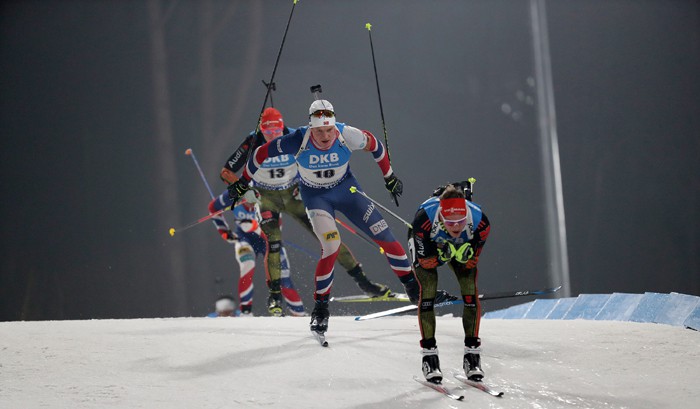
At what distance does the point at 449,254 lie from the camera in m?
4.38

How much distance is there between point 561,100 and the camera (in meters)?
10.2

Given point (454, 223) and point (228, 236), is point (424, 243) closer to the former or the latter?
point (454, 223)

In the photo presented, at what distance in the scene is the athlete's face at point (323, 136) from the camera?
5641 millimetres

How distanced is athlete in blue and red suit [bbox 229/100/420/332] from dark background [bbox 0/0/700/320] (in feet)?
13.5

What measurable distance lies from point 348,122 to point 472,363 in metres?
6.01

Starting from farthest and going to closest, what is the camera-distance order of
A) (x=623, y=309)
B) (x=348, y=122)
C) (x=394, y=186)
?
(x=348, y=122)
(x=623, y=309)
(x=394, y=186)

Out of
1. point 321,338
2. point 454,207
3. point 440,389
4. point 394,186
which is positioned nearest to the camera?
point 440,389

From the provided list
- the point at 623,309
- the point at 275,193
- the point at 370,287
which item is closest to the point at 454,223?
the point at 370,287

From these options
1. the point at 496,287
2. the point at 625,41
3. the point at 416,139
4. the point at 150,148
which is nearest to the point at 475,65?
the point at 416,139

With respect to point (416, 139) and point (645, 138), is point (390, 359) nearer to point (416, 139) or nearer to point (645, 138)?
point (416, 139)

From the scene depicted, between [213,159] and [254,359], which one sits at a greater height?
[213,159]

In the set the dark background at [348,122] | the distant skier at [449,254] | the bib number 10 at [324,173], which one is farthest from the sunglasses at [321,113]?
the dark background at [348,122]

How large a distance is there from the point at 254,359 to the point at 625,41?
7485 millimetres

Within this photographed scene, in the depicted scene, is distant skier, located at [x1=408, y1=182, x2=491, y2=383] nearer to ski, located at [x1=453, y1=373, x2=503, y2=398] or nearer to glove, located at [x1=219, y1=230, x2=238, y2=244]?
ski, located at [x1=453, y1=373, x2=503, y2=398]
